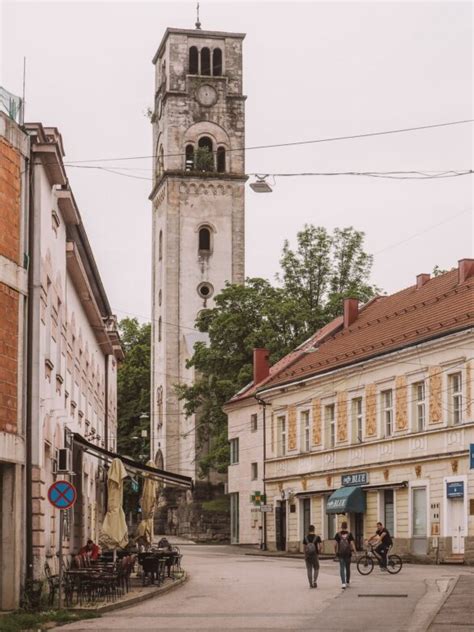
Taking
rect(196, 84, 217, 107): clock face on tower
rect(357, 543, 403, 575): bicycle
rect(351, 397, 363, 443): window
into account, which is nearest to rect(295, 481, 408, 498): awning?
rect(351, 397, 363, 443): window

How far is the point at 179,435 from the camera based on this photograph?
301ft

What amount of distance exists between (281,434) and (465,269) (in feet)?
48.2

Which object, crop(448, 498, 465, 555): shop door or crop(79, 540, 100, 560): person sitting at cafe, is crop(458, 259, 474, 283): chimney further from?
crop(79, 540, 100, 560): person sitting at cafe

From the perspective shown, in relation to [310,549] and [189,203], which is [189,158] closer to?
[189,203]

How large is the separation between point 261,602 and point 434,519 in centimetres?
2182

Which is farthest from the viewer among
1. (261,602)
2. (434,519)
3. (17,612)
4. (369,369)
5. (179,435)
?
(179,435)

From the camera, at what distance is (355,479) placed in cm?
5484

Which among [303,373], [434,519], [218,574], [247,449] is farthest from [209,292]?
[218,574]

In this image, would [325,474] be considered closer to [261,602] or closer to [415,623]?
[261,602]

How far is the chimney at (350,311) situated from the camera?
65.1 meters

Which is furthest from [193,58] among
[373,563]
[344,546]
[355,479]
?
[344,546]

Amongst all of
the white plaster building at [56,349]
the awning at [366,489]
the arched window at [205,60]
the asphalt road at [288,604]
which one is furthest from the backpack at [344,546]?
the arched window at [205,60]

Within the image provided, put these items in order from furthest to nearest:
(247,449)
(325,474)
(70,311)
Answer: (247,449), (325,474), (70,311)

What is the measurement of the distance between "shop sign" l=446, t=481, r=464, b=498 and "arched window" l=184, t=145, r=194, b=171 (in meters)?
52.5
